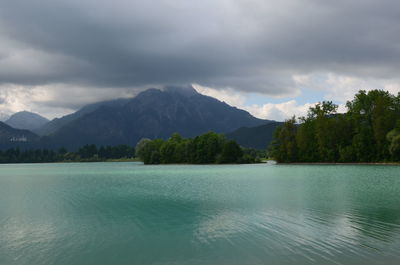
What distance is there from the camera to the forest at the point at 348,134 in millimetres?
123938

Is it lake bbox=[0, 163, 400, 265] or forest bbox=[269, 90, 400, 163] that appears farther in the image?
forest bbox=[269, 90, 400, 163]

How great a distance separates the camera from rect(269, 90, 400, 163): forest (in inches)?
4879

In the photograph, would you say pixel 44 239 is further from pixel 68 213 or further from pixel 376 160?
pixel 376 160

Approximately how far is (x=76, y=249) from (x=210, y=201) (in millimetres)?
18889

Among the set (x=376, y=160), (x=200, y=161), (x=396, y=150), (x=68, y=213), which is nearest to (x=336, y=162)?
(x=376, y=160)

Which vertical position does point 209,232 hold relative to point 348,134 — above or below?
below

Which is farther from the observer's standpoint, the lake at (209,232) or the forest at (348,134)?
the forest at (348,134)

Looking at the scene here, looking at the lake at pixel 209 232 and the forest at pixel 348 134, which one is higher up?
the forest at pixel 348 134

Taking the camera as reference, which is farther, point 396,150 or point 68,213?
point 396,150

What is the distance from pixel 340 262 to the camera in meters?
15.9

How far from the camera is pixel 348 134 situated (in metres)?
144

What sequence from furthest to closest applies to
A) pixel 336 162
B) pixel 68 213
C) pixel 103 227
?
pixel 336 162
pixel 68 213
pixel 103 227

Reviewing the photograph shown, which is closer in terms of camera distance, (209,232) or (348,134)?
(209,232)

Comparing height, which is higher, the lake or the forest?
the forest
